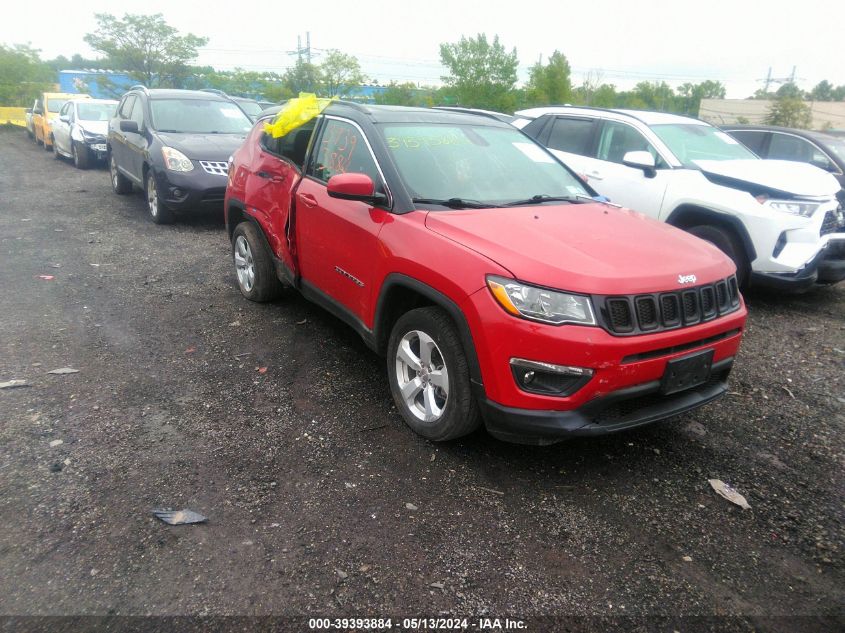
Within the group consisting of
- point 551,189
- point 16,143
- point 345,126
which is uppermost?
point 345,126

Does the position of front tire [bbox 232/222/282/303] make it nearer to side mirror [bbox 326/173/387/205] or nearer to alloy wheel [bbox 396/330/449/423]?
side mirror [bbox 326/173/387/205]

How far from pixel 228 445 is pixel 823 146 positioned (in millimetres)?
9285

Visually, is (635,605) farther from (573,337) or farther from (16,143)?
(16,143)

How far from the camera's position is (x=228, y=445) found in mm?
3455

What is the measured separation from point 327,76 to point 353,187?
39690 millimetres

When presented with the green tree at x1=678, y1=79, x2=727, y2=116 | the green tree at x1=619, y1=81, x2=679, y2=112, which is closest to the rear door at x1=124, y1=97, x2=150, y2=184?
the green tree at x1=619, y1=81, x2=679, y2=112

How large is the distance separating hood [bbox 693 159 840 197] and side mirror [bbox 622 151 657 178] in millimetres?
511

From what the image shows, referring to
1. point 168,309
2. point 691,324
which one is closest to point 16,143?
point 168,309

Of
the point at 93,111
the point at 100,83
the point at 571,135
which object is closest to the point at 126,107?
the point at 93,111

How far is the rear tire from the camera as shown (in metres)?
5.82

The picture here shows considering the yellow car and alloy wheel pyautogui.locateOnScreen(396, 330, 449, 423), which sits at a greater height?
the yellow car

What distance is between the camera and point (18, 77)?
3516 cm

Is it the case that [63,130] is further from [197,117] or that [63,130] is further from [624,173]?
[624,173]

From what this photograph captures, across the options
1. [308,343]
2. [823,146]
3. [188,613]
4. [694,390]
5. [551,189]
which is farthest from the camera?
[823,146]
